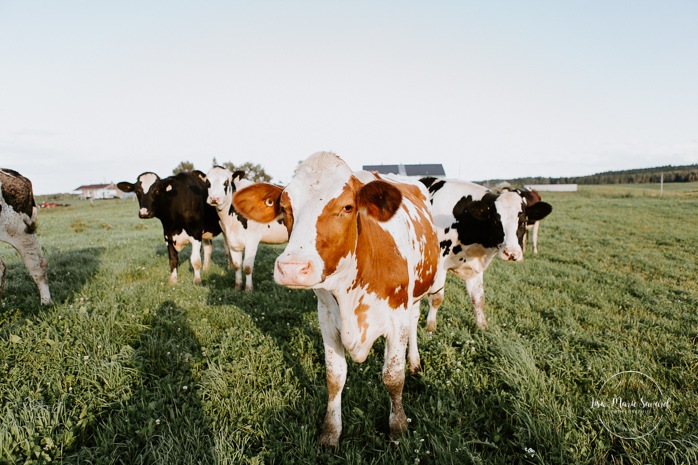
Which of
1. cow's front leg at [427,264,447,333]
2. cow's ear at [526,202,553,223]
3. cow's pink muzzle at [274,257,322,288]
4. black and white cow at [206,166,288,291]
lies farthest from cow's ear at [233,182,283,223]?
black and white cow at [206,166,288,291]

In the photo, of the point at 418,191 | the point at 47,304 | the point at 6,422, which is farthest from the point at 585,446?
the point at 47,304

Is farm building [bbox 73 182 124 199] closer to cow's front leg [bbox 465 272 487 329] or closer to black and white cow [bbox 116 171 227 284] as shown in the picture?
black and white cow [bbox 116 171 227 284]

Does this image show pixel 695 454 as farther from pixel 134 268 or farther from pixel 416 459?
pixel 134 268

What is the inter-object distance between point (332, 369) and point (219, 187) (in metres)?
5.48

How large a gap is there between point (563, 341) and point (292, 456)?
3525 mm

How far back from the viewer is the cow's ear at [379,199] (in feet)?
8.36

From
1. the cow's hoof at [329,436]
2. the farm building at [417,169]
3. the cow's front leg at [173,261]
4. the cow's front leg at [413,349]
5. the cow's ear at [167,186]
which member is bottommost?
the cow's hoof at [329,436]

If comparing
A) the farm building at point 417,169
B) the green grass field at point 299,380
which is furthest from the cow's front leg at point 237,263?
the farm building at point 417,169

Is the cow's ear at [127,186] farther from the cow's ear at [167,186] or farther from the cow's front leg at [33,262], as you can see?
the cow's front leg at [33,262]

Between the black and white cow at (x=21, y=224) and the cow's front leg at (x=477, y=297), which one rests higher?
the black and white cow at (x=21, y=224)

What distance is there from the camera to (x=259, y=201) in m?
3.08

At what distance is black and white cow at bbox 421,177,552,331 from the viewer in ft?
16.1

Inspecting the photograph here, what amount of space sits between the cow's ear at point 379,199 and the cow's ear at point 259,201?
2.44 ft

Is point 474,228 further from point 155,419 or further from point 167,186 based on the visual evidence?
point 167,186
